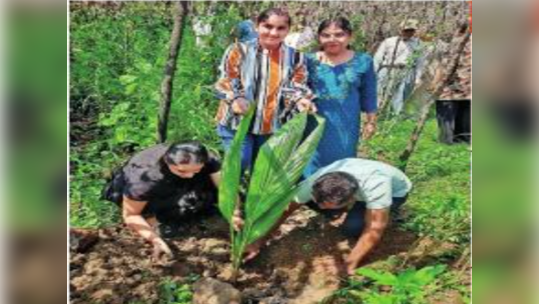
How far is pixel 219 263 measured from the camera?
391cm

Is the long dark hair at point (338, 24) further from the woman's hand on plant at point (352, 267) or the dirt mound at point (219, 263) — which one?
the woman's hand on plant at point (352, 267)

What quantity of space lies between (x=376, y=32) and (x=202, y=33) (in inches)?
30.0

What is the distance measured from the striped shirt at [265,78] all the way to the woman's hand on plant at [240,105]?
1cm

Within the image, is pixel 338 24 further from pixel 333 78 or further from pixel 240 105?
pixel 240 105

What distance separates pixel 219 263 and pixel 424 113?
114cm

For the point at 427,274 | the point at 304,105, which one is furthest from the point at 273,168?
the point at 427,274

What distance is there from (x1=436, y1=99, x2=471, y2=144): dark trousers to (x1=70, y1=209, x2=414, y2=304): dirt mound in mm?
489

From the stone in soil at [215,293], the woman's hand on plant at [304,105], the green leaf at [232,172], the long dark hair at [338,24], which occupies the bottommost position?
the stone in soil at [215,293]

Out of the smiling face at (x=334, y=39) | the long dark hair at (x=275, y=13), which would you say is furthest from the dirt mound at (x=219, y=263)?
the long dark hair at (x=275, y=13)

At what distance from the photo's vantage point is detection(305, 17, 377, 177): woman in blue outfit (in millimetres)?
3791

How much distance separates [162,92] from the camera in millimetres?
3850

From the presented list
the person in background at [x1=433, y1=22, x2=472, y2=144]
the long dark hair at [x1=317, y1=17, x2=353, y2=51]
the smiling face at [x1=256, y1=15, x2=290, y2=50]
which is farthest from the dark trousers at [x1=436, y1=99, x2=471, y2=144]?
the smiling face at [x1=256, y1=15, x2=290, y2=50]

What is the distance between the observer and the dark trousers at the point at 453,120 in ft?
12.6

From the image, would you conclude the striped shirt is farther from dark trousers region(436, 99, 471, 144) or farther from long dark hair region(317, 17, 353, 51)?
dark trousers region(436, 99, 471, 144)
